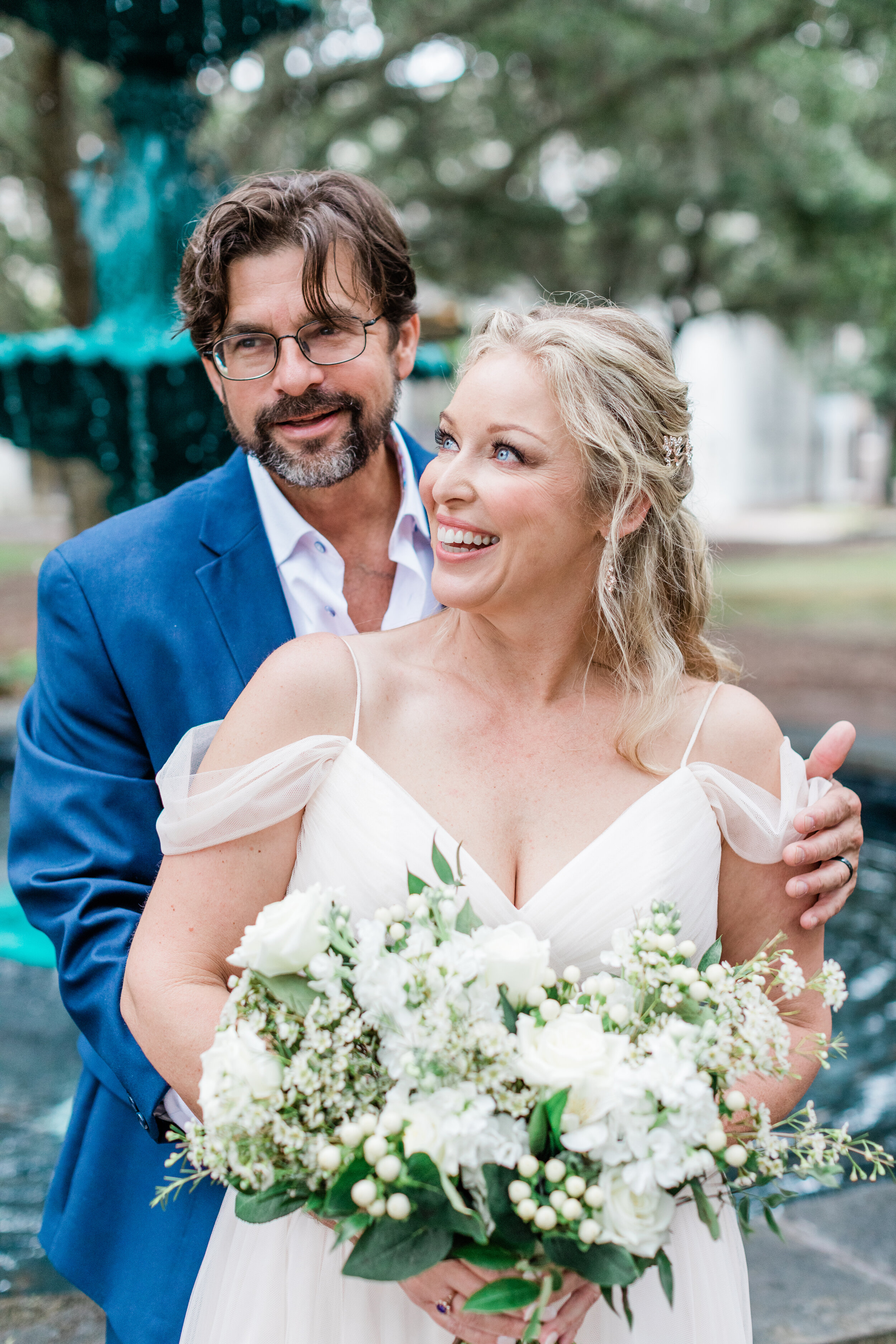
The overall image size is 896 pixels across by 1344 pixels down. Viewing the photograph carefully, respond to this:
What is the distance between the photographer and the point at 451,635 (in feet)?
8.29

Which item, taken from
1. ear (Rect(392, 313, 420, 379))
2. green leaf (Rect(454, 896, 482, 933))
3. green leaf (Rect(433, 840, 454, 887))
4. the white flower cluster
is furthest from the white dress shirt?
the white flower cluster

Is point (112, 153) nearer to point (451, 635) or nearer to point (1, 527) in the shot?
point (451, 635)

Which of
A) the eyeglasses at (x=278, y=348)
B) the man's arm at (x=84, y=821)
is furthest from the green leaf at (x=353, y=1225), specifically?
the eyeglasses at (x=278, y=348)

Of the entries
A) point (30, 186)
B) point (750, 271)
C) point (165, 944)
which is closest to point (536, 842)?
point (165, 944)

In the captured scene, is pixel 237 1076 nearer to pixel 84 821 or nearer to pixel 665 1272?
Answer: pixel 665 1272

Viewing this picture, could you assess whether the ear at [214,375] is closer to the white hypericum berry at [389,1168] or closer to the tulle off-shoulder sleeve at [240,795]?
the tulle off-shoulder sleeve at [240,795]

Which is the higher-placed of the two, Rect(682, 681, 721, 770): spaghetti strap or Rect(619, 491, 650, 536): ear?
Rect(619, 491, 650, 536): ear

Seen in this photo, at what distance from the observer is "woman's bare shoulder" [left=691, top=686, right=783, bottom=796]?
2422 mm

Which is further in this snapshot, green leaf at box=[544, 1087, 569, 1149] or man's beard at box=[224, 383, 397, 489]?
man's beard at box=[224, 383, 397, 489]

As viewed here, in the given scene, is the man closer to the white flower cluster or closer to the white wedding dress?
the white wedding dress

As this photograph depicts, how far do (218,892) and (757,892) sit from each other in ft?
3.50

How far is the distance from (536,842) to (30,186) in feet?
43.0

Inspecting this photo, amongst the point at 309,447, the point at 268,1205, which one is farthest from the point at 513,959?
the point at 309,447

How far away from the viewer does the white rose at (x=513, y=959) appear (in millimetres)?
1716
